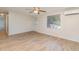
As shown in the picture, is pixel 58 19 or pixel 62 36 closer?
pixel 58 19

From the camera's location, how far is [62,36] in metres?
1.72

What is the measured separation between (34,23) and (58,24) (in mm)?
451
